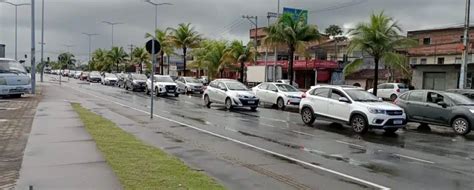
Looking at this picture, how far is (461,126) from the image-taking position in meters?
16.7

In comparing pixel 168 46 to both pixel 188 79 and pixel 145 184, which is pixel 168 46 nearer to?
pixel 188 79

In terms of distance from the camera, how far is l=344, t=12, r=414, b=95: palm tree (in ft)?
85.1

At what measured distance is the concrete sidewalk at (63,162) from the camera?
7.09 meters

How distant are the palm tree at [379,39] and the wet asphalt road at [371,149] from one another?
26.6ft

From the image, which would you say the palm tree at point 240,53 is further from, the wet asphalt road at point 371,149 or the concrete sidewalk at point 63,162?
the concrete sidewalk at point 63,162

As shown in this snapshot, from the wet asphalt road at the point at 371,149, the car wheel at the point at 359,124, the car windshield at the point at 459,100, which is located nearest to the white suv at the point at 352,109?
the car wheel at the point at 359,124

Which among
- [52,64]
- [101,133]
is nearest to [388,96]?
[101,133]

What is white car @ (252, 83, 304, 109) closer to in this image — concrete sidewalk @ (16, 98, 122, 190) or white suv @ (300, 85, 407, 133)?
white suv @ (300, 85, 407, 133)

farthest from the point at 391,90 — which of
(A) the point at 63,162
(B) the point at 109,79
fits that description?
(A) the point at 63,162

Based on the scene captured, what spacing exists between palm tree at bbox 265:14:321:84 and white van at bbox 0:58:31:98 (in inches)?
612

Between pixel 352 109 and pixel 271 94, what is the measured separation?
476 inches

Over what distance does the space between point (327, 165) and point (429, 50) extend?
4707 centimetres

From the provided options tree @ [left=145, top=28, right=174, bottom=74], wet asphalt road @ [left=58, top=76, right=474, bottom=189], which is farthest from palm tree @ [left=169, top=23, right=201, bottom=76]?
wet asphalt road @ [left=58, top=76, right=474, bottom=189]

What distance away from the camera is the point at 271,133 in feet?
49.5
